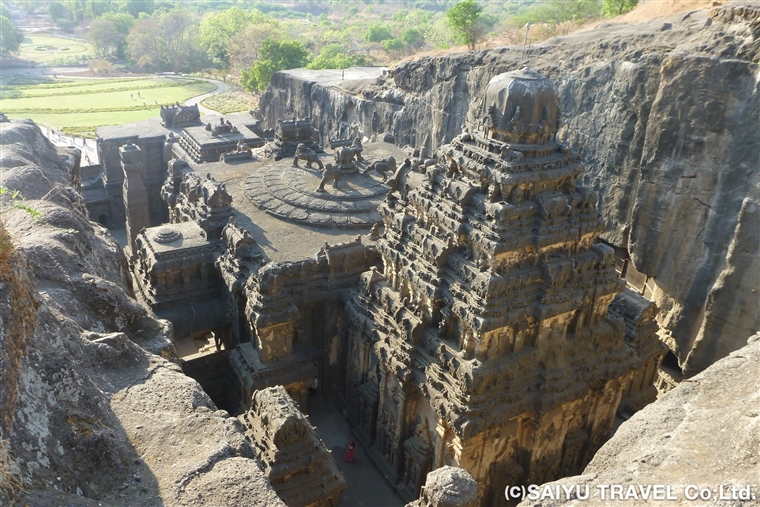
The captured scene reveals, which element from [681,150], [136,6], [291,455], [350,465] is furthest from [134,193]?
[136,6]

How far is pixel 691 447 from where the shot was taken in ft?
26.1

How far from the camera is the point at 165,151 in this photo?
31.4 metres

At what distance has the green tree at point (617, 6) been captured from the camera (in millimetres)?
39000

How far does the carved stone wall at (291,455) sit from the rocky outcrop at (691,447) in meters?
5.89

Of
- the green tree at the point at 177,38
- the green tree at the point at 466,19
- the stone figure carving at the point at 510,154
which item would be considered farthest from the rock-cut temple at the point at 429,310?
the green tree at the point at 177,38

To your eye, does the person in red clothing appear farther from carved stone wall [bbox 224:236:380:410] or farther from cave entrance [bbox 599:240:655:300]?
cave entrance [bbox 599:240:655:300]

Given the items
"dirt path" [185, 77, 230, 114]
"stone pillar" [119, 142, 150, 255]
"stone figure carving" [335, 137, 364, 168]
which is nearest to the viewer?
"stone figure carving" [335, 137, 364, 168]

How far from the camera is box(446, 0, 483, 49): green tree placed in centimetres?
4453

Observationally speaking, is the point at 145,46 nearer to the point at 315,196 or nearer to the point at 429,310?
the point at 315,196

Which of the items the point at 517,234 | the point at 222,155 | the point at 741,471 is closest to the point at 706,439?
the point at 741,471

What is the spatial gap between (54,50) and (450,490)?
388 feet

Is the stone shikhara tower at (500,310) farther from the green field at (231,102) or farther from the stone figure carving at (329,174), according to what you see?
the green field at (231,102)

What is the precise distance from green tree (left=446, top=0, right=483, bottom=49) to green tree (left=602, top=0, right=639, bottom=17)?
30.2 ft

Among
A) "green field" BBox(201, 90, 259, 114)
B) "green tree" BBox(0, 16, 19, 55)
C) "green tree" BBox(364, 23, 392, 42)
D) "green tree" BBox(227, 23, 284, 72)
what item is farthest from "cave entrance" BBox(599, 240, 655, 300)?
"green tree" BBox(0, 16, 19, 55)
